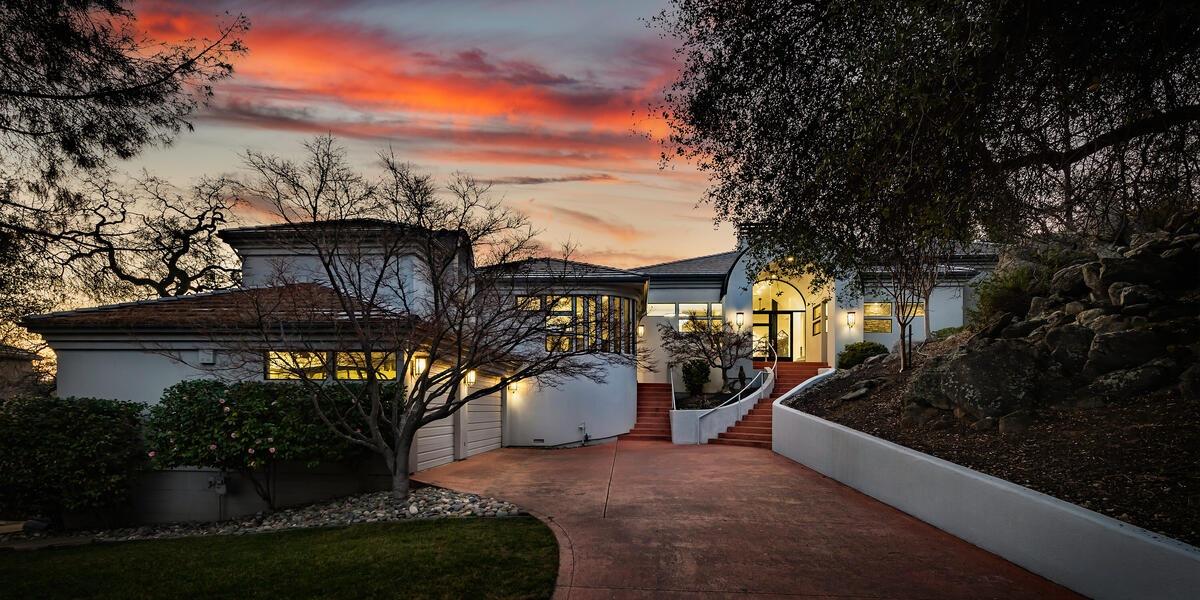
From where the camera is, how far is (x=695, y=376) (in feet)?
68.3

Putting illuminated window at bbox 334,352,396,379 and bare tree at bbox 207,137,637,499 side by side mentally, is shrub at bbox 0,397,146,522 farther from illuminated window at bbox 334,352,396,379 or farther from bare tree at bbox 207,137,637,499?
illuminated window at bbox 334,352,396,379

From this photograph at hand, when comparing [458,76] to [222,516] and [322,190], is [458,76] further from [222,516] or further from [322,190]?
[222,516]

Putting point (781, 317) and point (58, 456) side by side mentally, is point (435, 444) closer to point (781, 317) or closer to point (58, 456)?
point (58, 456)

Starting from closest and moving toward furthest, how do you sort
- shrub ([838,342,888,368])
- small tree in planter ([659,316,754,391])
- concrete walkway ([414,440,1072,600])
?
concrete walkway ([414,440,1072,600]) → shrub ([838,342,888,368]) → small tree in planter ([659,316,754,391])

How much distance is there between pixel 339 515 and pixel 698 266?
776 inches

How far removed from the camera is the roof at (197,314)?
10438mm

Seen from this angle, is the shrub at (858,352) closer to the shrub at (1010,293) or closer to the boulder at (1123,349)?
the shrub at (1010,293)

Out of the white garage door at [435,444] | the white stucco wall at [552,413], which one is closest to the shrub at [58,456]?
the white garage door at [435,444]

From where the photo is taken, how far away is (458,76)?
11352mm

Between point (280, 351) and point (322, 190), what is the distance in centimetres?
301

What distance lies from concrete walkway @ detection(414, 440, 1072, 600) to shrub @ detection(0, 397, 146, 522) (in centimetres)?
491

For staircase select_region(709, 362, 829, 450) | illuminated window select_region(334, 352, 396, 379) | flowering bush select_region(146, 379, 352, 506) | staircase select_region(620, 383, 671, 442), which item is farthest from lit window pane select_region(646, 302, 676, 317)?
flowering bush select_region(146, 379, 352, 506)

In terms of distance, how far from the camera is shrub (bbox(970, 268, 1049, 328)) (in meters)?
11.8

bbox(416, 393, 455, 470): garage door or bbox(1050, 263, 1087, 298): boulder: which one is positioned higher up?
bbox(1050, 263, 1087, 298): boulder
